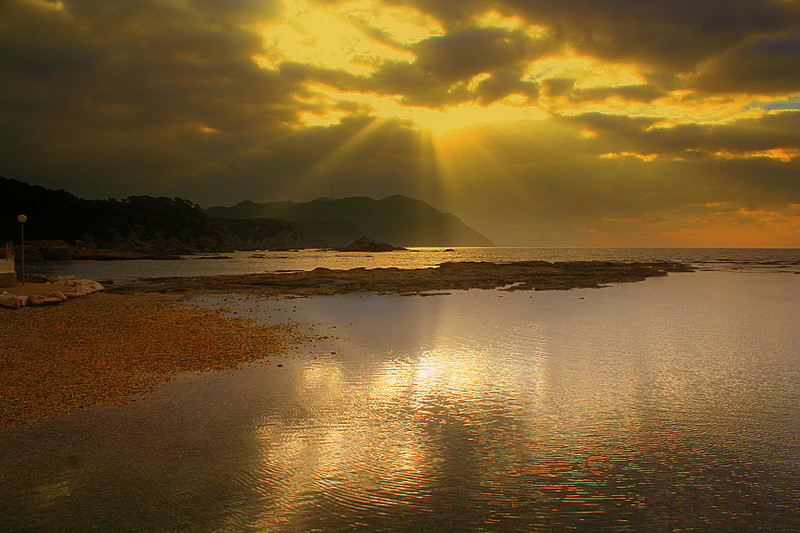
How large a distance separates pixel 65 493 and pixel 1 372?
6.81m

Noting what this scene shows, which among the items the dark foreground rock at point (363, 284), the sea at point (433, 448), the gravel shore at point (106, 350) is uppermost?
the dark foreground rock at point (363, 284)

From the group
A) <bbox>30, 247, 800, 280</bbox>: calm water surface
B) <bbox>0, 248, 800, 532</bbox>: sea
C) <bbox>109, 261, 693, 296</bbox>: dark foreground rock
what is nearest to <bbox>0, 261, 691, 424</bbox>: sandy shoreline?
<bbox>0, 248, 800, 532</bbox>: sea

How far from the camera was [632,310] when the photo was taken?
23.3m

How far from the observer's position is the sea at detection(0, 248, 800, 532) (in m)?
5.05

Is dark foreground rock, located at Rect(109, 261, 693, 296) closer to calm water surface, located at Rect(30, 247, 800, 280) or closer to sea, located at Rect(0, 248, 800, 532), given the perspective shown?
calm water surface, located at Rect(30, 247, 800, 280)

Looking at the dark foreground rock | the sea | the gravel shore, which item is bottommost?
the sea

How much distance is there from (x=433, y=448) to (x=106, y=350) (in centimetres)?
1012

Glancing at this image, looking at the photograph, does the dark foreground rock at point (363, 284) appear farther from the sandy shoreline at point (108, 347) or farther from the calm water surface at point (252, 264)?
the calm water surface at point (252, 264)

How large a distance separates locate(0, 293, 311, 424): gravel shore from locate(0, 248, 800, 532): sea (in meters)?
0.85

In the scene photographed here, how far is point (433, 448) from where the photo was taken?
6746mm

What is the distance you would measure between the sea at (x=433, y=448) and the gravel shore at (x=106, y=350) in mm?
854

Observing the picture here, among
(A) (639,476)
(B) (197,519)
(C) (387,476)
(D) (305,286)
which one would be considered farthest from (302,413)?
(D) (305,286)

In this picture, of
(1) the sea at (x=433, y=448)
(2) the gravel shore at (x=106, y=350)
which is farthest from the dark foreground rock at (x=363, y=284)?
(1) the sea at (x=433, y=448)

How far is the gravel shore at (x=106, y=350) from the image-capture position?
905 cm
